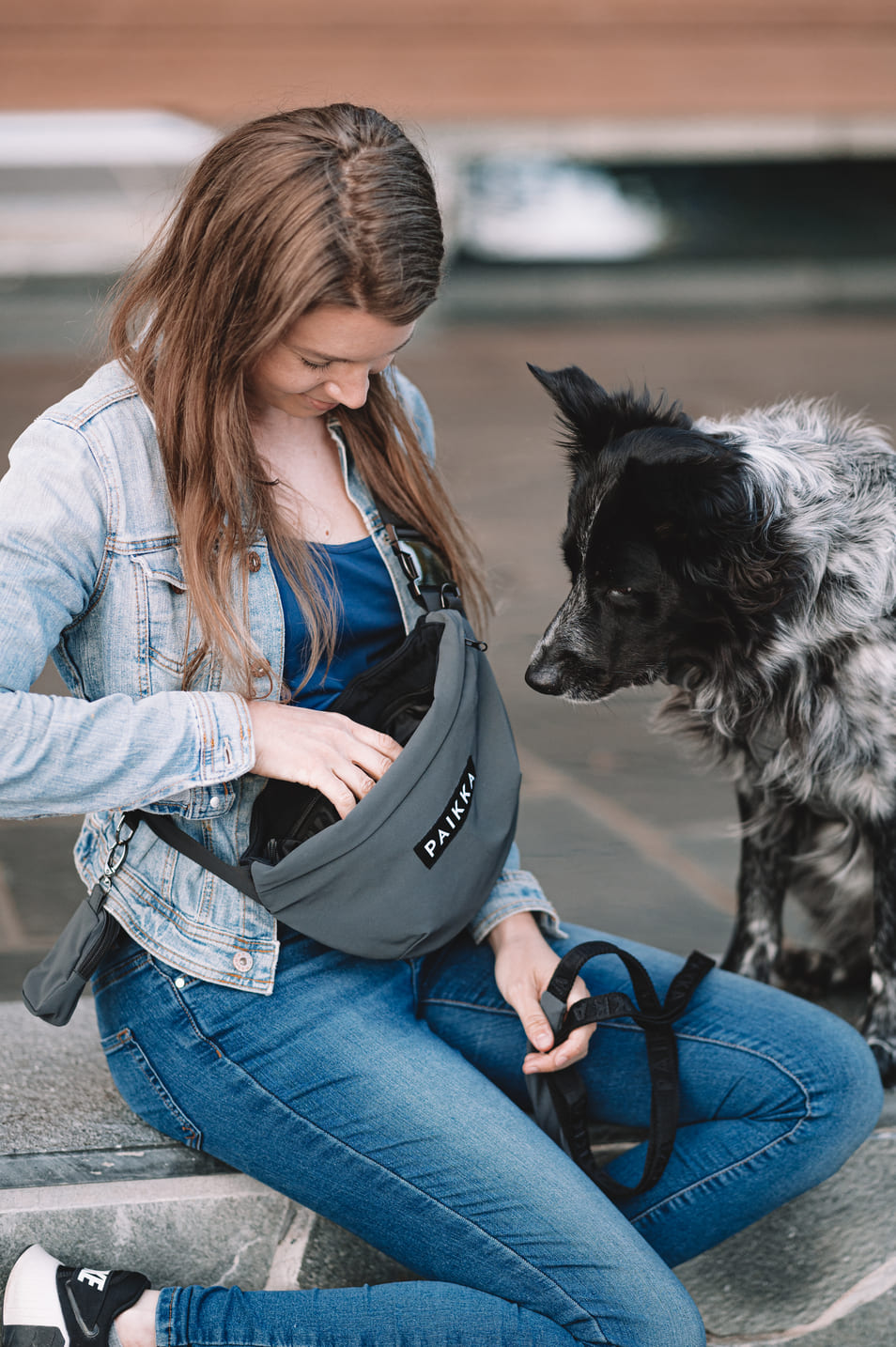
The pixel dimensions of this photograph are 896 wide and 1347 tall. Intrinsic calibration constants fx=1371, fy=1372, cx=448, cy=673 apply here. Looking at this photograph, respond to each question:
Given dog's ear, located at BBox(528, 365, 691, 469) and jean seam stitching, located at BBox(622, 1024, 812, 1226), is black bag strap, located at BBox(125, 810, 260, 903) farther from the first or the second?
dog's ear, located at BBox(528, 365, 691, 469)

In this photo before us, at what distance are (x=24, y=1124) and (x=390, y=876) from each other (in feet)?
2.53

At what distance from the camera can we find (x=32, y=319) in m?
10.4

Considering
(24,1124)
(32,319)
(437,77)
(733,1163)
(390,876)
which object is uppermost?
(437,77)

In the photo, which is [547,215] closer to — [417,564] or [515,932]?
[417,564]

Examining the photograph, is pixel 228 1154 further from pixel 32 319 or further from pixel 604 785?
pixel 32 319

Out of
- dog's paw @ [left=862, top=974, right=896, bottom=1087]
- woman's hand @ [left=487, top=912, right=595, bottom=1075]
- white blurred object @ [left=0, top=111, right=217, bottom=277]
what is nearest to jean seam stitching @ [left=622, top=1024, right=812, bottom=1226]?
woman's hand @ [left=487, top=912, right=595, bottom=1075]

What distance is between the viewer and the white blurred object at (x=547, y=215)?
37.1ft

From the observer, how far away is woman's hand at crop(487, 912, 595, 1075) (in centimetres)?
192

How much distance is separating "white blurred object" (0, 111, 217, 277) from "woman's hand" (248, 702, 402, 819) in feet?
32.0

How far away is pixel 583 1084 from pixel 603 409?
1.04 meters

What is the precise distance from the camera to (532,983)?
199cm

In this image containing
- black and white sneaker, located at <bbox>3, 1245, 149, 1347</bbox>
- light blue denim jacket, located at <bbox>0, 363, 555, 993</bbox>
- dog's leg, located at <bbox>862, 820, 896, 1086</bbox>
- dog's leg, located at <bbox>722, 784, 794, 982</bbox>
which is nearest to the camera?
light blue denim jacket, located at <bbox>0, 363, 555, 993</bbox>

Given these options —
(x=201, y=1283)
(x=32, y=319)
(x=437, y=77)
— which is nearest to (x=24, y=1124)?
(x=201, y=1283)

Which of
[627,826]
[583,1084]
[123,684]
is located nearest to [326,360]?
[123,684]
